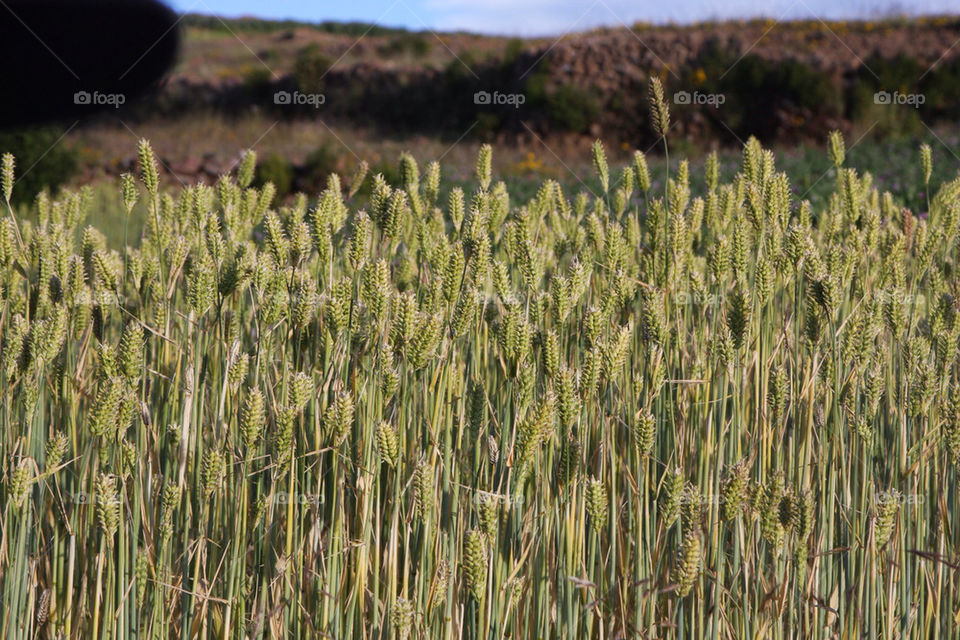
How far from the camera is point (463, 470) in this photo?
141 centimetres

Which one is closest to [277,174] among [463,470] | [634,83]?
[634,83]

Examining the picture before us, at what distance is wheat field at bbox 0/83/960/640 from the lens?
1080 millimetres

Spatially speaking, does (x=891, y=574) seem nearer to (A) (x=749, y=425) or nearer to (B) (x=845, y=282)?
(A) (x=749, y=425)

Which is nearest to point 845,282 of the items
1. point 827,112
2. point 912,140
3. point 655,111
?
point 655,111

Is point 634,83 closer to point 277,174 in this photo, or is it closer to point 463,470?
point 277,174

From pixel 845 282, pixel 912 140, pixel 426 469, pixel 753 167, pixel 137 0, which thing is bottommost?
pixel 426 469

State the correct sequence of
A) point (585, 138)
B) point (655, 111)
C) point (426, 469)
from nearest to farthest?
point (426, 469) → point (655, 111) → point (585, 138)

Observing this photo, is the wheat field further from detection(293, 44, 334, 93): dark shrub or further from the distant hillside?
detection(293, 44, 334, 93): dark shrub

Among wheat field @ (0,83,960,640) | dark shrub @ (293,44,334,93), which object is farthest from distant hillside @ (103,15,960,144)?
wheat field @ (0,83,960,640)

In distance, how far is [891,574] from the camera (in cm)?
119

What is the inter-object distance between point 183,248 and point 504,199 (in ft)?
2.64

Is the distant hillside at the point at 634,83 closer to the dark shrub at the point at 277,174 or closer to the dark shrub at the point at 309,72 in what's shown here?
the dark shrub at the point at 309,72

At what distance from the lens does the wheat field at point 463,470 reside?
1.08 meters

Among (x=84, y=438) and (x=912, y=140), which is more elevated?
(x=912, y=140)
